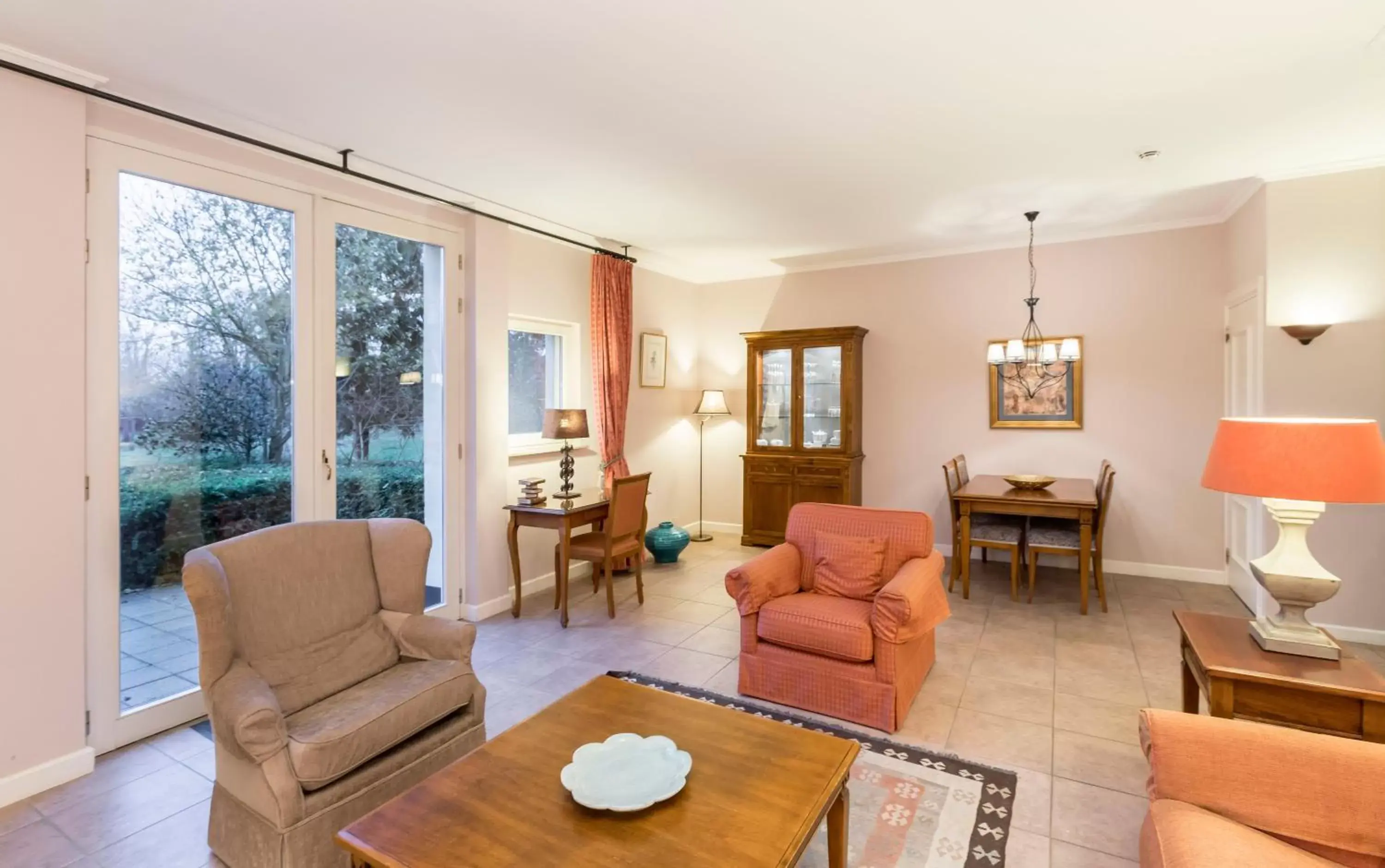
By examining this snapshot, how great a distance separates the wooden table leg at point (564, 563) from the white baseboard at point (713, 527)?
2695 millimetres

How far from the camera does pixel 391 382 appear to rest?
12.6 ft

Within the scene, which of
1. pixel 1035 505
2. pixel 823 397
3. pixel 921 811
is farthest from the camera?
pixel 823 397

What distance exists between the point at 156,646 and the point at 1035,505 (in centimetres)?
488

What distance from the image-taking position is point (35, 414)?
2.40 metres

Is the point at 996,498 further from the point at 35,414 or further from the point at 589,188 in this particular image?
the point at 35,414

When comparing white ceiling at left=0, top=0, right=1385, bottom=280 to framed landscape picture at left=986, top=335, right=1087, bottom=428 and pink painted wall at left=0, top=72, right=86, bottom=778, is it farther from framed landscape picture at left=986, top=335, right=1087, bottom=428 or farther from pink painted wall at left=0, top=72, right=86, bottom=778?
framed landscape picture at left=986, top=335, right=1087, bottom=428

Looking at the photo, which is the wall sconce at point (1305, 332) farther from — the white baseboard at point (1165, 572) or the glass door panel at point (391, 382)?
the glass door panel at point (391, 382)

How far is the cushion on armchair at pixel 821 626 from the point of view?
2.76 meters

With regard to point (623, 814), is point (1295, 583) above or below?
above

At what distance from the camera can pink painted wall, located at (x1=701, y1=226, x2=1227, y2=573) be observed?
4.80 metres

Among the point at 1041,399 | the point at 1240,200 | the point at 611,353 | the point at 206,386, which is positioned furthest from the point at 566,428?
the point at 1240,200

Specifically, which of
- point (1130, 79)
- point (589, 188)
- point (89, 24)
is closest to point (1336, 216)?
point (1130, 79)

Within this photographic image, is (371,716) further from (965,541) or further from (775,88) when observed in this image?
(965,541)

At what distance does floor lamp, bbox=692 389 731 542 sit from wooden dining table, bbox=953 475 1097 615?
2.47 metres
